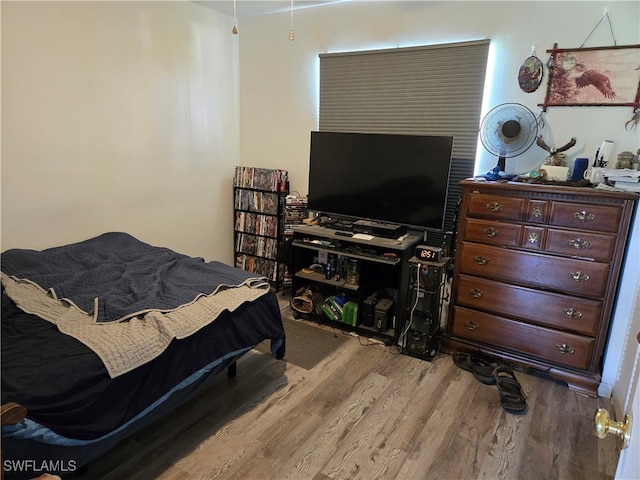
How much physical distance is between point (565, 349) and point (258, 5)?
138 inches

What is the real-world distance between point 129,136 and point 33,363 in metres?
2.07

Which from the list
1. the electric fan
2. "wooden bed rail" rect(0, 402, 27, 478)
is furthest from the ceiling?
"wooden bed rail" rect(0, 402, 27, 478)

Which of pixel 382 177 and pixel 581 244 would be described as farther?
pixel 382 177

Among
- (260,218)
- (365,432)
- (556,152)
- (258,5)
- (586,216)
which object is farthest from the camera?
(260,218)

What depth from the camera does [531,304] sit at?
2570 mm

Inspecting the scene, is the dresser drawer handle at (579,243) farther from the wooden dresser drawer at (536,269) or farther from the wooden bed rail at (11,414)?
the wooden bed rail at (11,414)

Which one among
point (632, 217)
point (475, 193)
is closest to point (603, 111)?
point (632, 217)

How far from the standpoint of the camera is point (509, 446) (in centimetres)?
208

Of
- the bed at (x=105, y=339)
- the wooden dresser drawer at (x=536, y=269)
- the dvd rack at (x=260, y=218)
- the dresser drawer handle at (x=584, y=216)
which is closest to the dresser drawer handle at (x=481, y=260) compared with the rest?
the wooden dresser drawer at (x=536, y=269)

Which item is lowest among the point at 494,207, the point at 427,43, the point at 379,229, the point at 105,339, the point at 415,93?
the point at 105,339

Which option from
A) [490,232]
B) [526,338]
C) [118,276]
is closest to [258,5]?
[118,276]

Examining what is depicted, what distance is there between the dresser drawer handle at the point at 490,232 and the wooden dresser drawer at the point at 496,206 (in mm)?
75

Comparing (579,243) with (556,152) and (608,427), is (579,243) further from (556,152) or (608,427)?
(608,427)

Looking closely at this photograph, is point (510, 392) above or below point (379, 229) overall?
below
